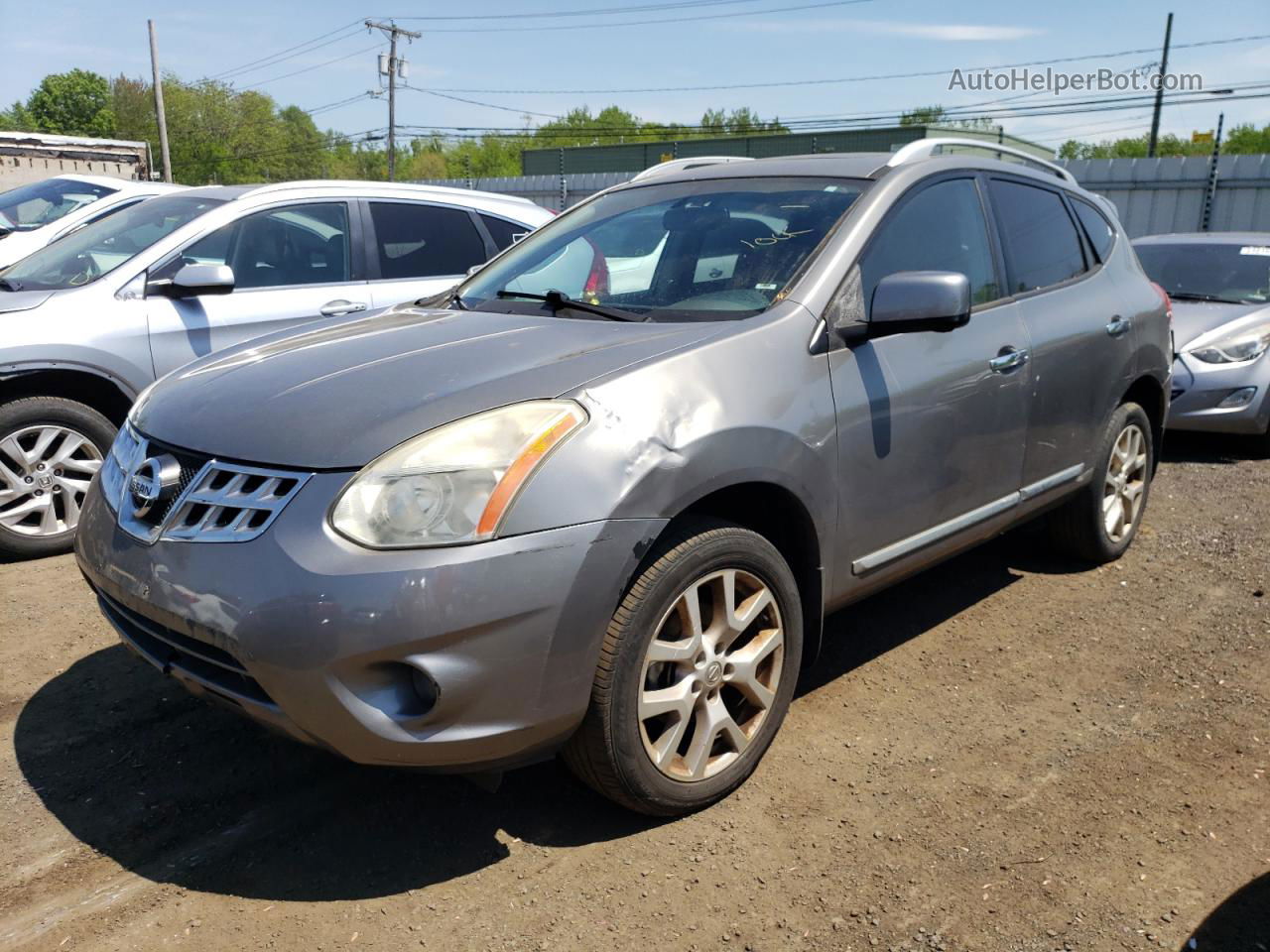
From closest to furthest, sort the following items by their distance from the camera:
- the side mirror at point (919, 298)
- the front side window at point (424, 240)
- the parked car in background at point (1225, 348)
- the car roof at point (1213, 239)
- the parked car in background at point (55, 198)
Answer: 1. the side mirror at point (919, 298)
2. the front side window at point (424, 240)
3. the parked car in background at point (1225, 348)
4. the car roof at point (1213, 239)
5. the parked car in background at point (55, 198)

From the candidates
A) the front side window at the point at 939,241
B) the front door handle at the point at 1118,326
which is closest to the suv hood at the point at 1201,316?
the front door handle at the point at 1118,326

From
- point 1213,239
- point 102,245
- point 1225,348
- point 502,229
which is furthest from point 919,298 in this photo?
point 1213,239

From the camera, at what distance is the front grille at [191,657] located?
7.79ft

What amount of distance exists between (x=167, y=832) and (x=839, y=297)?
8.00 ft

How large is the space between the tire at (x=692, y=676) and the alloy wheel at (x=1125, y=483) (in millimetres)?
2506

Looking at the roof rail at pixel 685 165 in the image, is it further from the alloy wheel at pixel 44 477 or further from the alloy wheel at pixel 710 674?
the alloy wheel at pixel 44 477

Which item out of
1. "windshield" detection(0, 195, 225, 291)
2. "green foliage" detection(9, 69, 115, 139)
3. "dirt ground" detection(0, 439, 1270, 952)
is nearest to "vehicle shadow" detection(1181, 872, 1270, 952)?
"dirt ground" detection(0, 439, 1270, 952)

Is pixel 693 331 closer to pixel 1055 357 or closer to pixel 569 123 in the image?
pixel 1055 357

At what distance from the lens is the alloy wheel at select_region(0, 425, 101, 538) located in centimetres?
478

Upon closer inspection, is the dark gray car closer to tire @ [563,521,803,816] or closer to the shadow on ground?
tire @ [563,521,803,816]

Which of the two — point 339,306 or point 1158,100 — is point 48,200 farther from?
point 1158,100

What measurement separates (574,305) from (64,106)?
386 feet

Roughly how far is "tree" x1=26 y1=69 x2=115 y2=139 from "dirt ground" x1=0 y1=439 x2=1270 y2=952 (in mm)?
112952

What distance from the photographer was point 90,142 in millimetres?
21344
